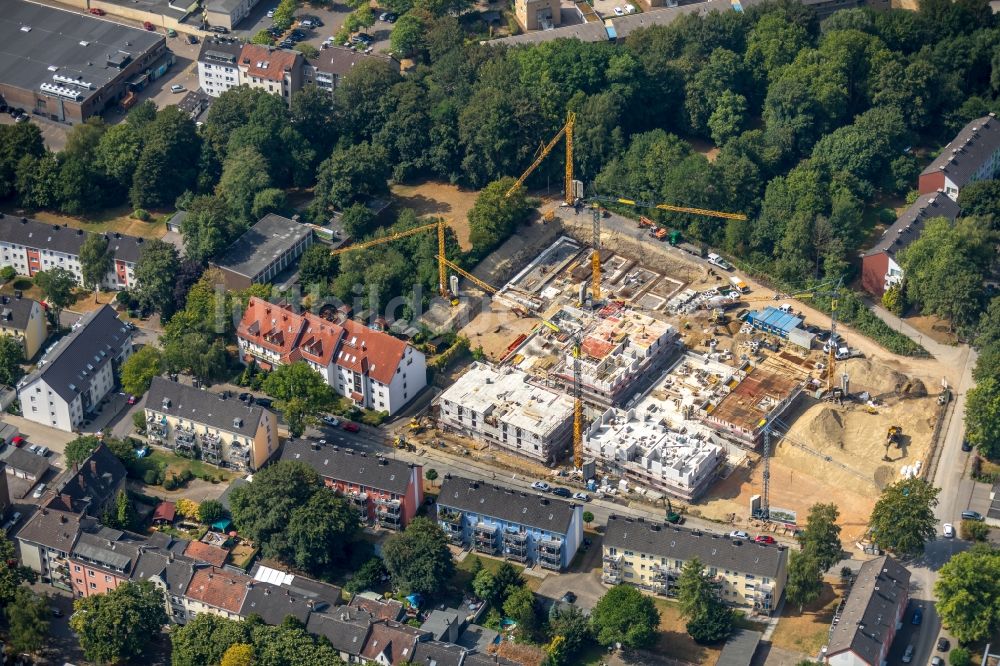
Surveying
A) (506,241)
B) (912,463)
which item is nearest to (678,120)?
(506,241)

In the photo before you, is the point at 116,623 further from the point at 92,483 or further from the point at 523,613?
the point at 523,613

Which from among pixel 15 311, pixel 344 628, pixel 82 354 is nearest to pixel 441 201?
pixel 82 354

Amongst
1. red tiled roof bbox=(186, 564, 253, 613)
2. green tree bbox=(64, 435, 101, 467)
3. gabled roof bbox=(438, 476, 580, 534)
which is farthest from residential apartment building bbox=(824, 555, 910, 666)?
green tree bbox=(64, 435, 101, 467)

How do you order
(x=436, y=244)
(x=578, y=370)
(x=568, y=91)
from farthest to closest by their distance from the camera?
1. (x=568, y=91)
2. (x=436, y=244)
3. (x=578, y=370)

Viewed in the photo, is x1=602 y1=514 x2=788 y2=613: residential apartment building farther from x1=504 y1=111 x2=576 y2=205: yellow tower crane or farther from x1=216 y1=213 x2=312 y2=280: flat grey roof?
x1=504 y1=111 x2=576 y2=205: yellow tower crane

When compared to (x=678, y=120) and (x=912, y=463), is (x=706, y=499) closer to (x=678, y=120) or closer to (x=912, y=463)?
(x=912, y=463)

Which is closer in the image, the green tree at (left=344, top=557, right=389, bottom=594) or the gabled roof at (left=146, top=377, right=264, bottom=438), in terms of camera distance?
the green tree at (left=344, top=557, right=389, bottom=594)

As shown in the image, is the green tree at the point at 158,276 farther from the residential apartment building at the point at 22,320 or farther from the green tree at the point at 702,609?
the green tree at the point at 702,609
